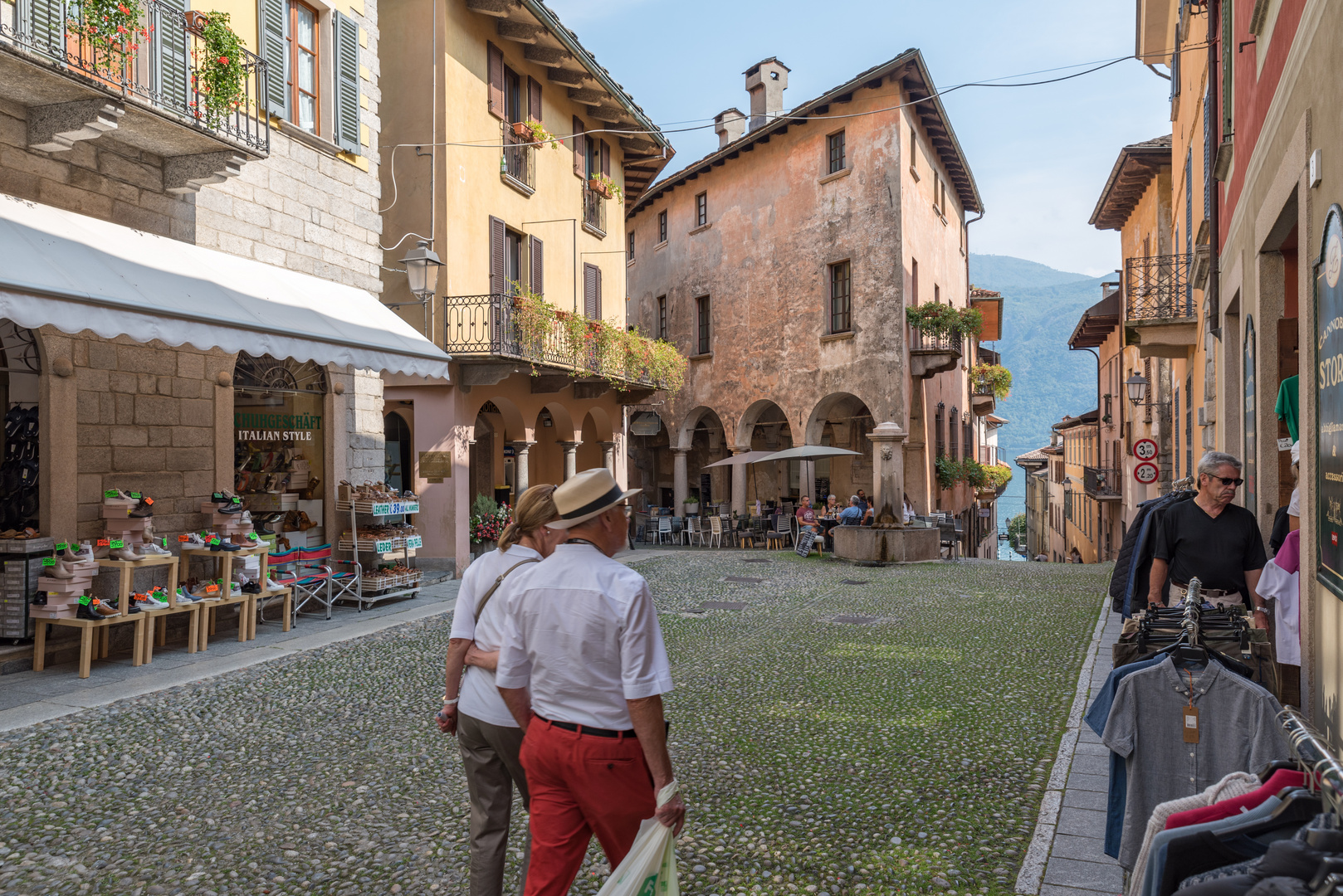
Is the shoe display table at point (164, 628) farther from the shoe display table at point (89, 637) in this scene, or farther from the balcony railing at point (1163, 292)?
the balcony railing at point (1163, 292)

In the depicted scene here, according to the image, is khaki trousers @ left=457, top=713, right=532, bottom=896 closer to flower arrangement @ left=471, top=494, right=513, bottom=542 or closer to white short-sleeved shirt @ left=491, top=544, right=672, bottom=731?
white short-sleeved shirt @ left=491, top=544, right=672, bottom=731

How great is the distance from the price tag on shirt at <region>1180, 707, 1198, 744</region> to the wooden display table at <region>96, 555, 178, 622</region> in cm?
764

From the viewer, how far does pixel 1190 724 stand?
9.66 feet

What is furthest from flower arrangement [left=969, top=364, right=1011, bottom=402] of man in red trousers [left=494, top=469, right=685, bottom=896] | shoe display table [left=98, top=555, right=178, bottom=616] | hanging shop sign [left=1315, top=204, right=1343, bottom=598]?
man in red trousers [left=494, top=469, right=685, bottom=896]

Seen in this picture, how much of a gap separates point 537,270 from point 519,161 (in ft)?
6.45

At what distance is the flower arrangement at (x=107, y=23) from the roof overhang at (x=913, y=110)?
42.7 feet

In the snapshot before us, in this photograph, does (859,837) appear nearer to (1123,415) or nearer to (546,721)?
(546,721)

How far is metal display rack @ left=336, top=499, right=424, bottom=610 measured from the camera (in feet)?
35.4

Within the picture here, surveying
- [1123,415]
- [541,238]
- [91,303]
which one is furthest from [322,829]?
[1123,415]

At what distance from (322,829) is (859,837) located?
2.48m

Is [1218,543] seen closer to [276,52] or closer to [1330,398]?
[1330,398]

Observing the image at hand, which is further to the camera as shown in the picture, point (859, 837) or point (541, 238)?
point (541, 238)

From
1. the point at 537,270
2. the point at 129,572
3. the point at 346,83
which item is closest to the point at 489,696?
the point at 129,572

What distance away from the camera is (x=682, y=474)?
26.1 metres
